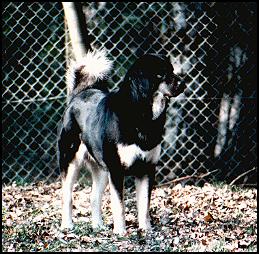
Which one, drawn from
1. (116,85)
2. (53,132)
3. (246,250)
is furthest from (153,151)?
(53,132)

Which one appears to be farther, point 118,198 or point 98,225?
point 98,225

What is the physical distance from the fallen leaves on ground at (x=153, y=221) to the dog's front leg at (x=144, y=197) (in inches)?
3.9

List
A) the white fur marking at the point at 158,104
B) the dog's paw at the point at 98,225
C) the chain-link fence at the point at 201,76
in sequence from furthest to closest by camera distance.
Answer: the chain-link fence at the point at 201,76 → the dog's paw at the point at 98,225 → the white fur marking at the point at 158,104

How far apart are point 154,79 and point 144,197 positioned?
0.93 meters

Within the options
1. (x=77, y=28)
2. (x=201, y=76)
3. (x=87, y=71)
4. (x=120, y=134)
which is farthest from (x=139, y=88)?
(x=201, y=76)

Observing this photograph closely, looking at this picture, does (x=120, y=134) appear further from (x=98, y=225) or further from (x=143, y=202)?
(x=98, y=225)

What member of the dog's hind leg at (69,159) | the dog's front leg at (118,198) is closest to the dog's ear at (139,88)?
the dog's front leg at (118,198)

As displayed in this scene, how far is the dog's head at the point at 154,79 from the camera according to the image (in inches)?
174

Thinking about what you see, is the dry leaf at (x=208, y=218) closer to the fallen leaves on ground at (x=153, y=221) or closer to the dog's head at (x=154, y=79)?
the fallen leaves on ground at (x=153, y=221)

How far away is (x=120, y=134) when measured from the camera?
4.52m

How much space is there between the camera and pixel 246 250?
4.20 m

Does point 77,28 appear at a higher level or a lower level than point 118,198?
higher

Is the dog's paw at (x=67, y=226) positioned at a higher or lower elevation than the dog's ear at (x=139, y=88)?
lower

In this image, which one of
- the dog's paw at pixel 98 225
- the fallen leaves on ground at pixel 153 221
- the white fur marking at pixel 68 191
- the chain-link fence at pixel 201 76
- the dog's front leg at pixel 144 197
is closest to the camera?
the fallen leaves on ground at pixel 153 221
